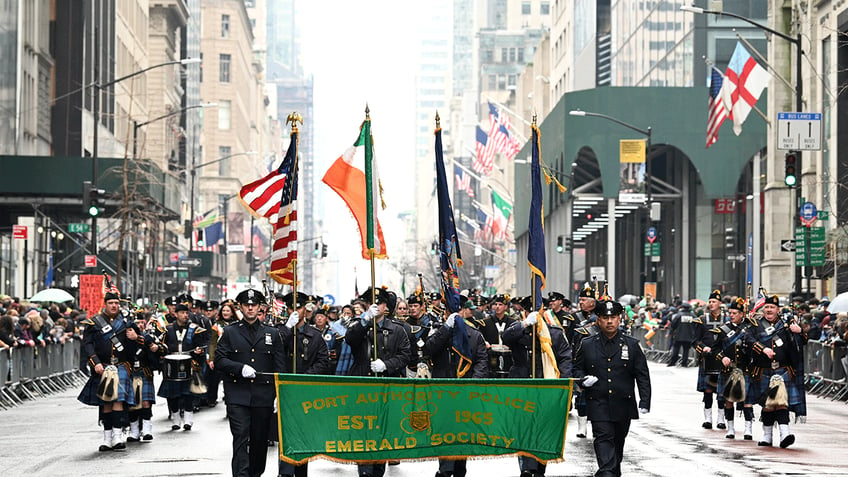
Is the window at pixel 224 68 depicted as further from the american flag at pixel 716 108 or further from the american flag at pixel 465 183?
the american flag at pixel 716 108

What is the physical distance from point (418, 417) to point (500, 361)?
140 inches

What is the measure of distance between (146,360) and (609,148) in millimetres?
50255

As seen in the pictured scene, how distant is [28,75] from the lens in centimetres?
5616

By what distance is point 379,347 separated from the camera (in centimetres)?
1469

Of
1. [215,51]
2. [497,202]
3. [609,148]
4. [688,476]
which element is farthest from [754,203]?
[215,51]

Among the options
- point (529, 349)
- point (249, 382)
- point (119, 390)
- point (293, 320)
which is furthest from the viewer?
point (119, 390)

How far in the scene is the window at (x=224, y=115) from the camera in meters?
138

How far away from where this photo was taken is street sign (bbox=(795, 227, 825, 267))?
1276 inches

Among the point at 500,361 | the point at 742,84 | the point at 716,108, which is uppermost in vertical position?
the point at 742,84

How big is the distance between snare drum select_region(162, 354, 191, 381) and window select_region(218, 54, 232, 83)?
120 metres

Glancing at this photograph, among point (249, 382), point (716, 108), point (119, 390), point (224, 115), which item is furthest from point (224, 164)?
point (249, 382)

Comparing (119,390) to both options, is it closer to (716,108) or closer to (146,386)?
(146,386)

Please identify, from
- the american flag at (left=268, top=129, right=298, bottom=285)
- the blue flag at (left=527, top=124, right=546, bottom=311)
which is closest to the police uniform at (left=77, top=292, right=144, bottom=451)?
the american flag at (left=268, top=129, right=298, bottom=285)

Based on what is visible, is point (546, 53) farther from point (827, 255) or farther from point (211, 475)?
point (211, 475)
